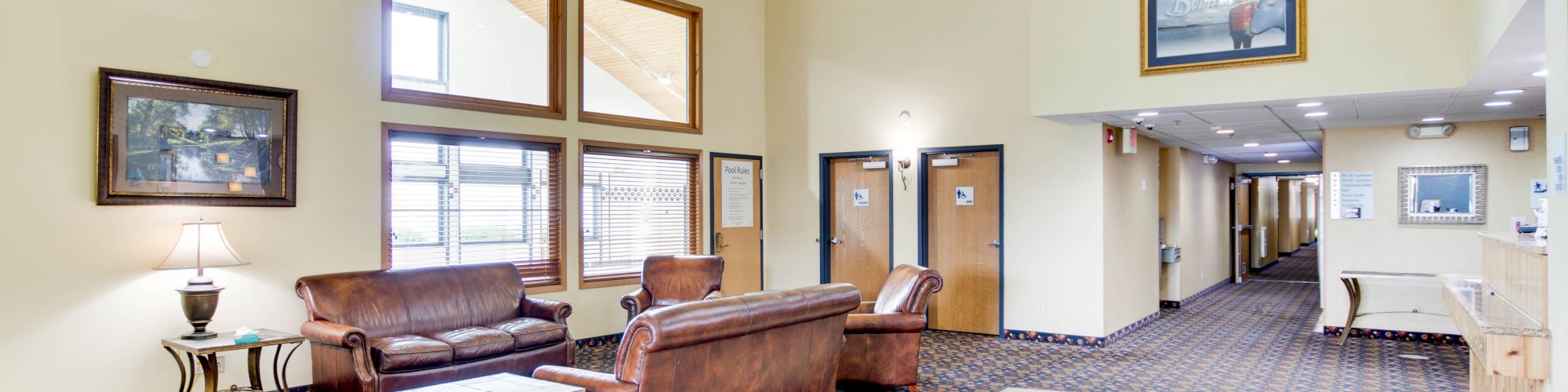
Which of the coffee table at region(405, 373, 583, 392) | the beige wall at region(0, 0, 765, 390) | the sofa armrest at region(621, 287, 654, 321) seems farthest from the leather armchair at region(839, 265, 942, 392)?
the beige wall at region(0, 0, 765, 390)

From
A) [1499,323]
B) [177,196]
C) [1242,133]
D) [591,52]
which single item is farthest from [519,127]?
[1242,133]

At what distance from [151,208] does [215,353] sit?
0.97 meters

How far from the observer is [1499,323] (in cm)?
364

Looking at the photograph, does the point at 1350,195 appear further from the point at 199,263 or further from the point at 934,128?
the point at 199,263

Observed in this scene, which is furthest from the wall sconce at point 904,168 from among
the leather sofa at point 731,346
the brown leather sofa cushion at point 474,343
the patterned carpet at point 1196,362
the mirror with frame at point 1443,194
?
the mirror with frame at point 1443,194

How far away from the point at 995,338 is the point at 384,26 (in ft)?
17.6

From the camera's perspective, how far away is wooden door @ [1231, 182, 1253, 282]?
43.7ft

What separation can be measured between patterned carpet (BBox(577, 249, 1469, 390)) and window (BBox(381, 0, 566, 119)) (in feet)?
6.82

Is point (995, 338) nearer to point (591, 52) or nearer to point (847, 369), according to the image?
point (847, 369)

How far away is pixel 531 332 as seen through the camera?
5695mm

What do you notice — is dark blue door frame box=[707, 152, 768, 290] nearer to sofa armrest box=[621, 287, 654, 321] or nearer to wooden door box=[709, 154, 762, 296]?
wooden door box=[709, 154, 762, 296]

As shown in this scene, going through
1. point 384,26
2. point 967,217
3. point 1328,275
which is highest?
point 384,26

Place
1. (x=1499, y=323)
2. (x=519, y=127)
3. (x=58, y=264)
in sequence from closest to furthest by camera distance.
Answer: (x=1499, y=323) < (x=58, y=264) < (x=519, y=127)

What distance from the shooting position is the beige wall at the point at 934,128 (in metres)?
7.38
